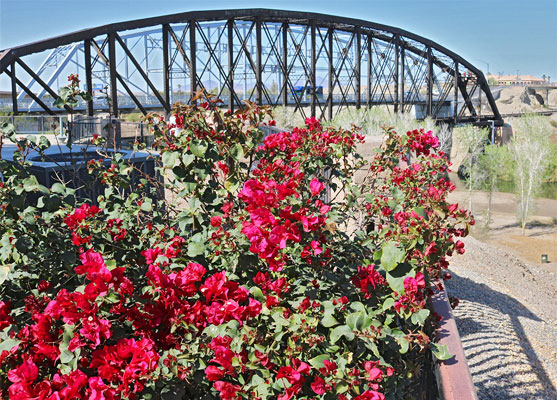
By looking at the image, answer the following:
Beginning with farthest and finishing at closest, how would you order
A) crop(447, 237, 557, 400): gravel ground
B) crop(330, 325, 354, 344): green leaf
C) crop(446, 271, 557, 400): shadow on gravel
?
crop(447, 237, 557, 400): gravel ground
crop(446, 271, 557, 400): shadow on gravel
crop(330, 325, 354, 344): green leaf

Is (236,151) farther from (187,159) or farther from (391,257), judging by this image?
(391,257)

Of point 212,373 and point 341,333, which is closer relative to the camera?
point 212,373

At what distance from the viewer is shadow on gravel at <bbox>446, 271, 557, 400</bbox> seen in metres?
5.76

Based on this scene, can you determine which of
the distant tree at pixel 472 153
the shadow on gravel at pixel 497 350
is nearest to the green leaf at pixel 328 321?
the shadow on gravel at pixel 497 350

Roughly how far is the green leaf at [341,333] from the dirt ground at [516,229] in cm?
2152

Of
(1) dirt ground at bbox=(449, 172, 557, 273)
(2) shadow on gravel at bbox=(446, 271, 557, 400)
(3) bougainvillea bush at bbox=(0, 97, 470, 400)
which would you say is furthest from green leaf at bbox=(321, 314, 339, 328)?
(1) dirt ground at bbox=(449, 172, 557, 273)

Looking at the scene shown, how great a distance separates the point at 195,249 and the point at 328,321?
72 cm

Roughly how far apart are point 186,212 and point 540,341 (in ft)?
23.2

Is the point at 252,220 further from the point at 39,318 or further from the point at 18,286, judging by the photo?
the point at 18,286

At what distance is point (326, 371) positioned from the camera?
2.00 m

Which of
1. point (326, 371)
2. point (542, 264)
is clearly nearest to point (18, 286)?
point (326, 371)

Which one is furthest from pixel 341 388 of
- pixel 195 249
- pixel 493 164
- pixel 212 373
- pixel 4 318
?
pixel 493 164

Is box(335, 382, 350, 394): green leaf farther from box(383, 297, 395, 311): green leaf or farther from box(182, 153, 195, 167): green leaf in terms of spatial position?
box(182, 153, 195, 167): green leaf

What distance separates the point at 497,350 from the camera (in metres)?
6.48
